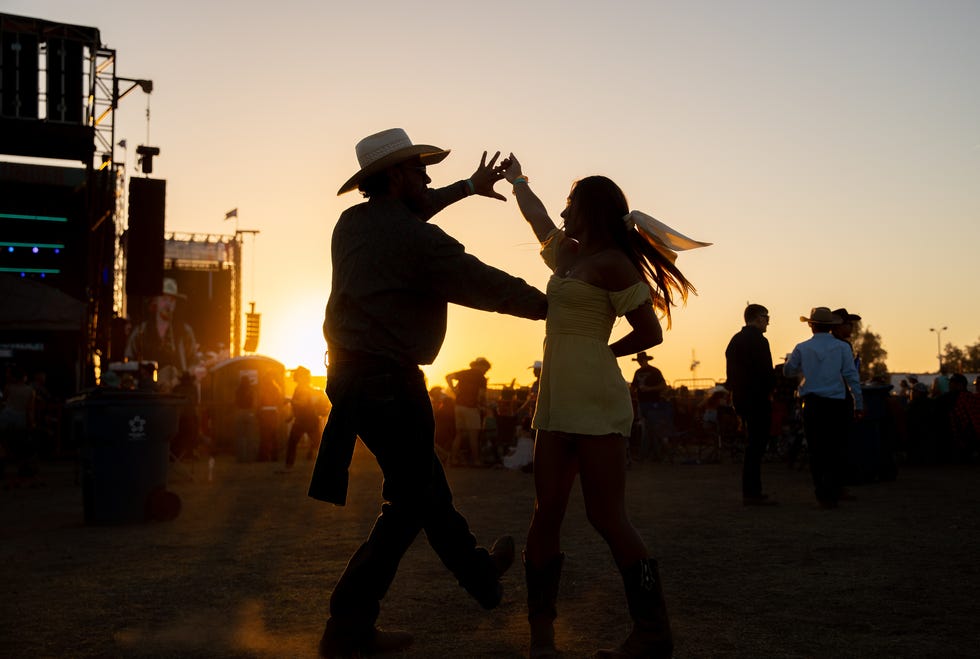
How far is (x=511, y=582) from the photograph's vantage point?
5.67 m

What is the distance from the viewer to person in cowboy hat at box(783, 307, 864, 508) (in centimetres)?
923

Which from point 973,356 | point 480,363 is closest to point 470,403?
point 480,363

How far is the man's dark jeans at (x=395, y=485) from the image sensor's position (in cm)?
375

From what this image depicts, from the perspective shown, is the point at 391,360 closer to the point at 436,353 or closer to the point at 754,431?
the point at 436,353

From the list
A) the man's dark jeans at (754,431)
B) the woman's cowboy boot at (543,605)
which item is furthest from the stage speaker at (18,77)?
the woman's cowboy boot at (543,605)

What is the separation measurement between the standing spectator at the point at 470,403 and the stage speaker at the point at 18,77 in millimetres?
13727

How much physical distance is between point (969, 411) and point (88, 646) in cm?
1554

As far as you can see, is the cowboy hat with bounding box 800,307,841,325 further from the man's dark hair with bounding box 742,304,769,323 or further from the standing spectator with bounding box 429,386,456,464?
the standing spectator with bounding box 429,386,456,464

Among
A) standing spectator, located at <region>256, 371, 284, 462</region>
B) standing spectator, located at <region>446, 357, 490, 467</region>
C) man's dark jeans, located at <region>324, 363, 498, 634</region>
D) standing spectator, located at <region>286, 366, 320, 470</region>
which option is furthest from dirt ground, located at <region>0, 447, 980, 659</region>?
standing spectator, located at <region>256, 371, 284, 462</region>

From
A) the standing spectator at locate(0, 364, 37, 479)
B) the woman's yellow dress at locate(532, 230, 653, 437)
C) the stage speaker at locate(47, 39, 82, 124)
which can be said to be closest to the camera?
the woman's yellow dress at locate(532, 230, 653, 437)

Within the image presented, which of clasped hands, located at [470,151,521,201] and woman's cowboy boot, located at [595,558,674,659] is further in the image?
clasped hands, located at [470,151,521,201]

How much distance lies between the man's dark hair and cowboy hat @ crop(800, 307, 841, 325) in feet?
1.51

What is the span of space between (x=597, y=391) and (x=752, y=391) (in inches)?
241

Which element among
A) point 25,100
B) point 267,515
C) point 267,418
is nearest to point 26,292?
point 25,100
